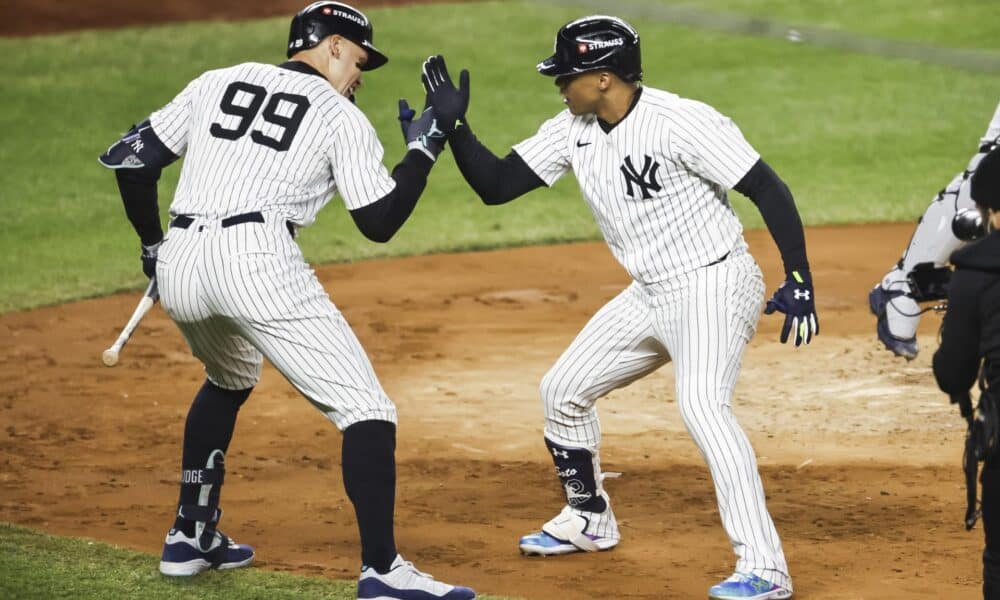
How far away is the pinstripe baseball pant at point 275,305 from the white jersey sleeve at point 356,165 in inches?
9.7

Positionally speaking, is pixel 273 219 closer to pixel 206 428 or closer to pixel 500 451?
pixel 206 428

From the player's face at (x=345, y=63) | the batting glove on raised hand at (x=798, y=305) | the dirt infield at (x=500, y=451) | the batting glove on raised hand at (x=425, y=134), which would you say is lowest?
the dirt infield at (x=500, y=451)

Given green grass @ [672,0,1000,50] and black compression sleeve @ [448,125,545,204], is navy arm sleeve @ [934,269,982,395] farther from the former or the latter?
green grass @ [672,0,1000,50]

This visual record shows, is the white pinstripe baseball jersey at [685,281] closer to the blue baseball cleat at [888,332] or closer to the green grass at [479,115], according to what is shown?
the blue baseball cleat at [888,332]

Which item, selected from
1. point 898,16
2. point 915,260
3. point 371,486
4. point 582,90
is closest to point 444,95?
point 582,90

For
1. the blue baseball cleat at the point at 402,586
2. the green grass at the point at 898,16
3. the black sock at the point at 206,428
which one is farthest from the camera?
the green grass at the point at 898,16

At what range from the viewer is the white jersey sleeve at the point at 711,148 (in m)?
4.90

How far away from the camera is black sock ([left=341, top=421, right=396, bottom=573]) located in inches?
185

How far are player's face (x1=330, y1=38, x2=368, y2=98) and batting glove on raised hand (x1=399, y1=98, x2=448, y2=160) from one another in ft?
0.60

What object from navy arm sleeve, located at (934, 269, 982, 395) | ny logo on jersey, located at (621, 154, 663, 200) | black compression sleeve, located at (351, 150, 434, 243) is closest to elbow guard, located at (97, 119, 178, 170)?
black compression sleeve, located at (351, 150, 434, 243)

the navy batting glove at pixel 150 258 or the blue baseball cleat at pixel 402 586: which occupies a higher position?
the navy batting glove at pixel 150 258

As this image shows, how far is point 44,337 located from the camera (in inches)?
353

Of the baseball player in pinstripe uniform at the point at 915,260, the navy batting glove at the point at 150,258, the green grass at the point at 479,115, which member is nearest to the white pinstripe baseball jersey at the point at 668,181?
the navy batting glove at the point at 150,258

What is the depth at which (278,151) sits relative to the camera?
4.80 metres
